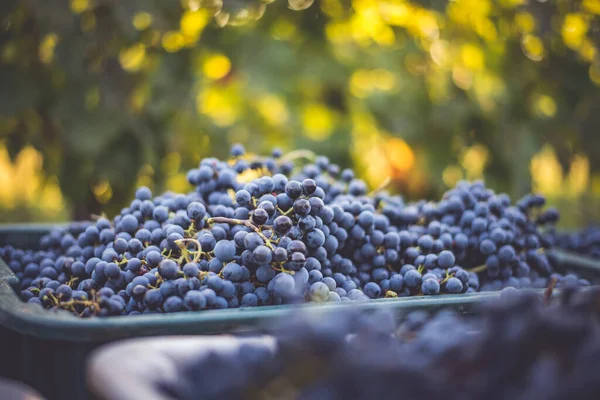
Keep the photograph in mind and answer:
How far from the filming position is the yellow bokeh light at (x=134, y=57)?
1918 mm

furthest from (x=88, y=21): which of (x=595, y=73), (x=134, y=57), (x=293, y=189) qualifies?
(x=595, y=73)

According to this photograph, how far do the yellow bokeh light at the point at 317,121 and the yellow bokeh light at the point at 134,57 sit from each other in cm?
63

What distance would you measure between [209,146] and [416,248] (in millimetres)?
1221

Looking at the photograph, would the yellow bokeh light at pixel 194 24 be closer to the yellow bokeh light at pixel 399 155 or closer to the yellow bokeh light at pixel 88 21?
the yellow bokeh light at pixel 88 21

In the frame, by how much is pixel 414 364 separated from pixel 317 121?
194 centimetres

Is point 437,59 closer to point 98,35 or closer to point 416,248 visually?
point 98,35

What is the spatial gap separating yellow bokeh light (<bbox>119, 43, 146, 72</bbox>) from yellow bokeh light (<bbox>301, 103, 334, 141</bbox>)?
632 millimetres

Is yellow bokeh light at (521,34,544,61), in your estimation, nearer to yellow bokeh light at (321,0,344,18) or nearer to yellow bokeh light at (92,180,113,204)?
yellow bokeh light at (321,0,344,18)

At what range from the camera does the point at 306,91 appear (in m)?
2.14

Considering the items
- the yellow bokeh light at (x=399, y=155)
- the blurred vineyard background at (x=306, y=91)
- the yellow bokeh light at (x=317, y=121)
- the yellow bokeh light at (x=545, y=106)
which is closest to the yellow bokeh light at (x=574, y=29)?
the blurred vineyard background at (x=306, y=91)

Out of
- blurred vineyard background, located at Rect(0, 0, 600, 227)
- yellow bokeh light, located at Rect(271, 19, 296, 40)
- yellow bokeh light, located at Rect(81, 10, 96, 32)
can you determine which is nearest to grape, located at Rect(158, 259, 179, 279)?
blurred vineyard background, located at Rect(0, 0, 600, 227)

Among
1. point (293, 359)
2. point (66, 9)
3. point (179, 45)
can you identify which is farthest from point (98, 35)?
point (293, 359)

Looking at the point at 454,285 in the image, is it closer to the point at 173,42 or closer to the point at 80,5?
the point at 173,42

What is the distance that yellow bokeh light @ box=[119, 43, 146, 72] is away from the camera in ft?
6.29
